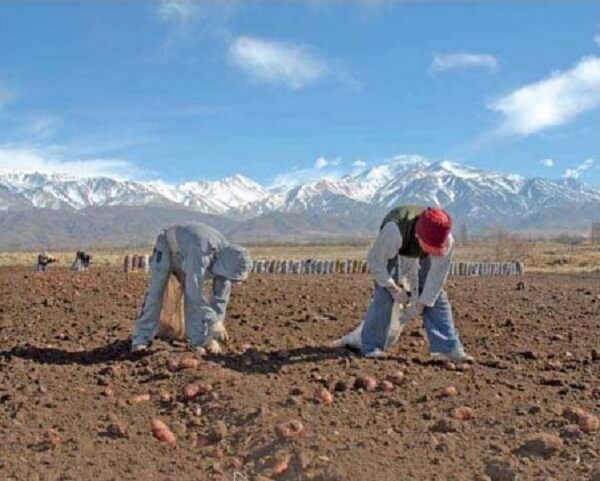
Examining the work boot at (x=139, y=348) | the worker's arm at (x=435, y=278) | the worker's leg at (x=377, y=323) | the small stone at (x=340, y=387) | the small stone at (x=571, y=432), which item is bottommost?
the work boot at (x=139, y=348)

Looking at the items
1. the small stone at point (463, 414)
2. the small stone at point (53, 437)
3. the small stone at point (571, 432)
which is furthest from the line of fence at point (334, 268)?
the small stone at point (571, 432)

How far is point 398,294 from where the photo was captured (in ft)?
23.3

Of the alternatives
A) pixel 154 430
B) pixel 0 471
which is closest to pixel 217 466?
pixel 154 430

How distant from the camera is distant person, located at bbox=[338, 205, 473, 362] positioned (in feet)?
22.5

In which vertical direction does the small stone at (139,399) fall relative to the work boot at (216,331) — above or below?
below

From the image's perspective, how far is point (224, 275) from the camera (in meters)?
7.42

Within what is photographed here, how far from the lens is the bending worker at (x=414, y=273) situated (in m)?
6.79

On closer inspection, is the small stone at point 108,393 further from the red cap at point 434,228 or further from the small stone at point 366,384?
the red cap at point 434,228

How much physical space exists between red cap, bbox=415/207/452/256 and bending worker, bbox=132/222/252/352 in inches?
62.8

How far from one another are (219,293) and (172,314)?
78 centimetres

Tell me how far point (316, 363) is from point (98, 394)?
1803mm

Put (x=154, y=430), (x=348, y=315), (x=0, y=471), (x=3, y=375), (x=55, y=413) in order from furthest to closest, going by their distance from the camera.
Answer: (x=348, y=315) → (x=3, y=375) → (x=55, y=413) → (x=154, y=430) → (x=0, y=471)

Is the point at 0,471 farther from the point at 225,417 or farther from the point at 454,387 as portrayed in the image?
the point at 454,387

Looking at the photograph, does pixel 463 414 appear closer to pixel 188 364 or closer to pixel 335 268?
pixel 188 364
